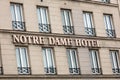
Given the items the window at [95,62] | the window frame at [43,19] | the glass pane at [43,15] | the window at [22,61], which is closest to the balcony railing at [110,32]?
the window at [95,62]

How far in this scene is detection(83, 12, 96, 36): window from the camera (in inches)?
1495

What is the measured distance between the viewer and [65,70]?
3500cm

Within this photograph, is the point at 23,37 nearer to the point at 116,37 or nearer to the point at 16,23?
the point at 16,23

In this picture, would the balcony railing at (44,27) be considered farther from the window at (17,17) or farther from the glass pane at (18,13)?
the glass pane at (18,13)

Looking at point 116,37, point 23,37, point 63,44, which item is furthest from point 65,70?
point 116,37

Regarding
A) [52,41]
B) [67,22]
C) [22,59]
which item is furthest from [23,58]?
[67,22]

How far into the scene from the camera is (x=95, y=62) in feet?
123

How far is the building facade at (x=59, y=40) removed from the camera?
107 ft

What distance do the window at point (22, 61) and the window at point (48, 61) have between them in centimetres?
163

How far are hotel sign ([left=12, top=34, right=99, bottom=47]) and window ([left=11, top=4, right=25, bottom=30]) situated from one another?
86 cm

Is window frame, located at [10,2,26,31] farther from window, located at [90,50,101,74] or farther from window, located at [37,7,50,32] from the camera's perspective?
window, located at [90,50,101,74]

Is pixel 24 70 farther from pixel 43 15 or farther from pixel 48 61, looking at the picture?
pixel 43 15

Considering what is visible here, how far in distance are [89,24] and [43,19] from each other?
4.73m

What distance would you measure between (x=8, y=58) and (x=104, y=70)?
29.8 ft
